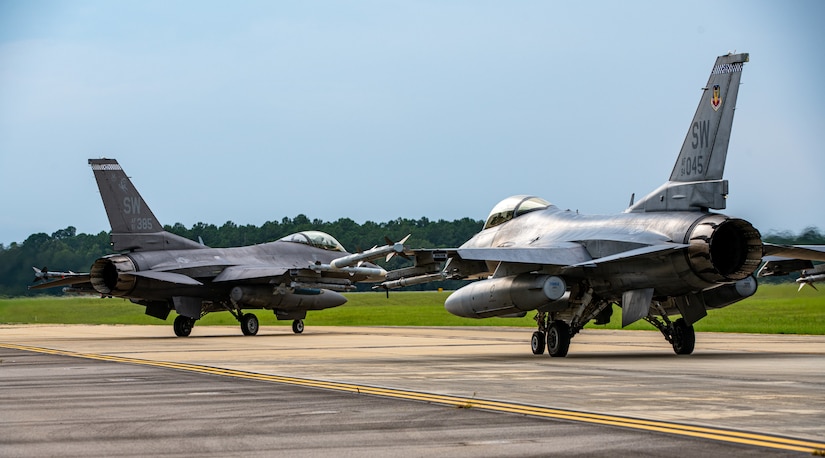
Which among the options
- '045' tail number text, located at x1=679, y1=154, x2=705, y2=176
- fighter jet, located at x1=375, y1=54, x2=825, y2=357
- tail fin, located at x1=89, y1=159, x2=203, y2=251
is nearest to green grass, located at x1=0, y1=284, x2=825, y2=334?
fighter jet, located at x1=375, y1=54, x2=825, y2=357

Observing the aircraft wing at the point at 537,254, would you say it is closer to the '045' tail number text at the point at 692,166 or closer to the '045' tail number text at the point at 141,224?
the '045' tail number text at the point at 692,166

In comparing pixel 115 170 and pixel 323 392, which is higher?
pixel 115 170

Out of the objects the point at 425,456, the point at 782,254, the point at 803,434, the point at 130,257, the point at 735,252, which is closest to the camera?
the point at 425,456

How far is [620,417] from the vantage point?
32.3 feet

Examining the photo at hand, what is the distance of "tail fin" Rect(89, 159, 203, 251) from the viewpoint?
34188 mm

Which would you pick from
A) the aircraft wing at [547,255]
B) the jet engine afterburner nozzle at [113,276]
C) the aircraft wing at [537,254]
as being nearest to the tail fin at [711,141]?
the aircraft wing at [547,255]

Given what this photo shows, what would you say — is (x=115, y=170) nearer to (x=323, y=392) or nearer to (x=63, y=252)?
(x=63, y=252)

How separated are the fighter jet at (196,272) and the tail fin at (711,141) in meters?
15.7

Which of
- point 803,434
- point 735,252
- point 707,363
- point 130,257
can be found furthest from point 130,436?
point 130,257

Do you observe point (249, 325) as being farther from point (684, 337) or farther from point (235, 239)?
point (235, 239)

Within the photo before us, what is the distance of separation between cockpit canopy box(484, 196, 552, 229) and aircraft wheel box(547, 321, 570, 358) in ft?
11.6

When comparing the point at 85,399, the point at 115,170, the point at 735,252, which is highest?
the point at 115,170

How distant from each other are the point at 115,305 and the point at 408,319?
79.8ft

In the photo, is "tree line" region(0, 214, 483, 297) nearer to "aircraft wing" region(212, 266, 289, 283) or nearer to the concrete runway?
"aircraft wing" region(212, 266, 289, 283)
